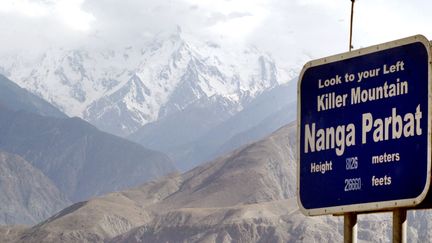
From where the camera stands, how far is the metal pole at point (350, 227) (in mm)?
10758

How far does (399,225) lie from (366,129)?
2.86 ft

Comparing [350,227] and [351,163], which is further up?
[351,163]

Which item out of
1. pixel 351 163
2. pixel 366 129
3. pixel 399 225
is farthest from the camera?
pixel 351 163

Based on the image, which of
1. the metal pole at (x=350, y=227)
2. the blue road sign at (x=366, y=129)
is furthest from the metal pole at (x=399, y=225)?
the metal pole at (x=350, y=227)

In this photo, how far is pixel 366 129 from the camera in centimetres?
1065

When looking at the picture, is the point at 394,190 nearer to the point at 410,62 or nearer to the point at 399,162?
the point at 399,162

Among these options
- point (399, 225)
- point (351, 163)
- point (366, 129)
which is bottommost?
point (399, 225)

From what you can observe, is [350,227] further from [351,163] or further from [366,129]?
[366,129]

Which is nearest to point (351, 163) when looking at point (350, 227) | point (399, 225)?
point (350, 227)

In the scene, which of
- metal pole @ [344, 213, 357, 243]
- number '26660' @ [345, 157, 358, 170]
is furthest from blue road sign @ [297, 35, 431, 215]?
metal pole @ [344, 213, 357, 243]

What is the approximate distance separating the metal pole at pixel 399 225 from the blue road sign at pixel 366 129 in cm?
12

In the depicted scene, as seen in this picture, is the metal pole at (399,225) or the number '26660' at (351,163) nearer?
the metal pole at (399,225)

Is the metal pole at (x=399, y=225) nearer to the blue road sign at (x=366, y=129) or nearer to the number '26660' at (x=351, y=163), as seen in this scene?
the blue road sign at (x=366, y=129)

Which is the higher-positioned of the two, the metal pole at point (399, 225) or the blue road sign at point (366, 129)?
the blue road sign at point (366, 129)
